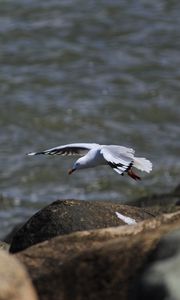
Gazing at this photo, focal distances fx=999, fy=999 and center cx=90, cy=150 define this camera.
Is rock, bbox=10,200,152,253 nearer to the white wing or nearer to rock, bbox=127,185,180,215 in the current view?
the white wing

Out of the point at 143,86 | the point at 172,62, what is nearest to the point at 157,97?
the point at 143,86

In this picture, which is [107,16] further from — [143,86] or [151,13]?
[143,86]

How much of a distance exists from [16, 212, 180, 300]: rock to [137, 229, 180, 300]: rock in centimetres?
13

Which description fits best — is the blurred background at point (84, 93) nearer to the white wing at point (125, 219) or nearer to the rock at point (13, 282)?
the white wing at point (125, 219)

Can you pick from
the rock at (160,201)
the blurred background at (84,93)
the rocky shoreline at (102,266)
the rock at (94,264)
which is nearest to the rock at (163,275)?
the rocky shoreline at (102,266)

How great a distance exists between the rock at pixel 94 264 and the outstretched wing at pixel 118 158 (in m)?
2.22

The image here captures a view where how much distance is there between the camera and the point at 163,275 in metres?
3.72

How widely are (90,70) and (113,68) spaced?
355 millimetres

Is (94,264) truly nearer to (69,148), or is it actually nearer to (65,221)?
(65,221)

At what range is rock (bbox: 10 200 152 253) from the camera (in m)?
5.73

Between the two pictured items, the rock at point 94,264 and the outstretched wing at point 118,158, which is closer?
the rock at point 94,264

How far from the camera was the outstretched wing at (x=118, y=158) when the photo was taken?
681 cm

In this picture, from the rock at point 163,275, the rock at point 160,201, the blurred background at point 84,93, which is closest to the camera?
the rock at point 163,275

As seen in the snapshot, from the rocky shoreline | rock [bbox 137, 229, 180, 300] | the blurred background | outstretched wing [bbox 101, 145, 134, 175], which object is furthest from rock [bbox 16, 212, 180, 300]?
the blurred background
